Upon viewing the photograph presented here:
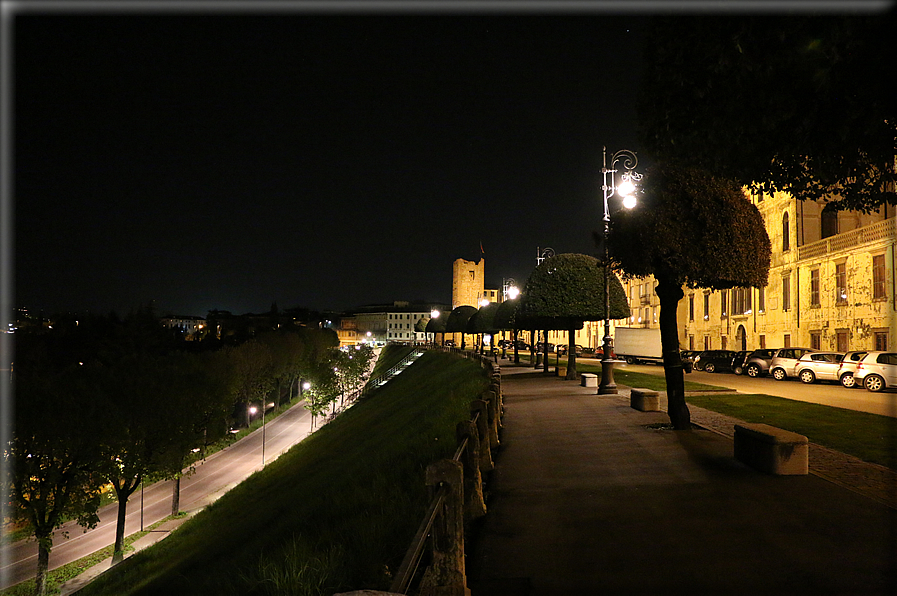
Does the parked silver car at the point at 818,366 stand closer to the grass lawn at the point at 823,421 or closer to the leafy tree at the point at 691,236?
the grass lawn at the point at 823,421

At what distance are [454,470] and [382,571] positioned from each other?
146 centimetres

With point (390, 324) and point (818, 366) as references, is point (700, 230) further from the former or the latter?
point (390, 324)

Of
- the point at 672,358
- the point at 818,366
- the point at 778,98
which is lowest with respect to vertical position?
the point at 818,366

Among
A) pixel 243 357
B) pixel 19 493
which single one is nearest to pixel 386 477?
pixel 19 493

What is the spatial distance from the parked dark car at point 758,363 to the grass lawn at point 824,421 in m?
13.2

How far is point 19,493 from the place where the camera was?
26.0 metres

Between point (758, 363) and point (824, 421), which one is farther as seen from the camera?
point (758, 363)

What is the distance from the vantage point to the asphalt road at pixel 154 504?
2967 cm

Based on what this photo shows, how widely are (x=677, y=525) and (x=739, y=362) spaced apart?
3120cm

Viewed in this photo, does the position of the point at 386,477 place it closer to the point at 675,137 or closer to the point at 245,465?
the point at 675,137

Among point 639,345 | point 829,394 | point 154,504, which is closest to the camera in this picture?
point 829,394

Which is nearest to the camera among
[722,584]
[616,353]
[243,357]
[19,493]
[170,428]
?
[722,584]

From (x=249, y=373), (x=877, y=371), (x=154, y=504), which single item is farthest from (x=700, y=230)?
(x=249, y=373)

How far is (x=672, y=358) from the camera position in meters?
11.6
